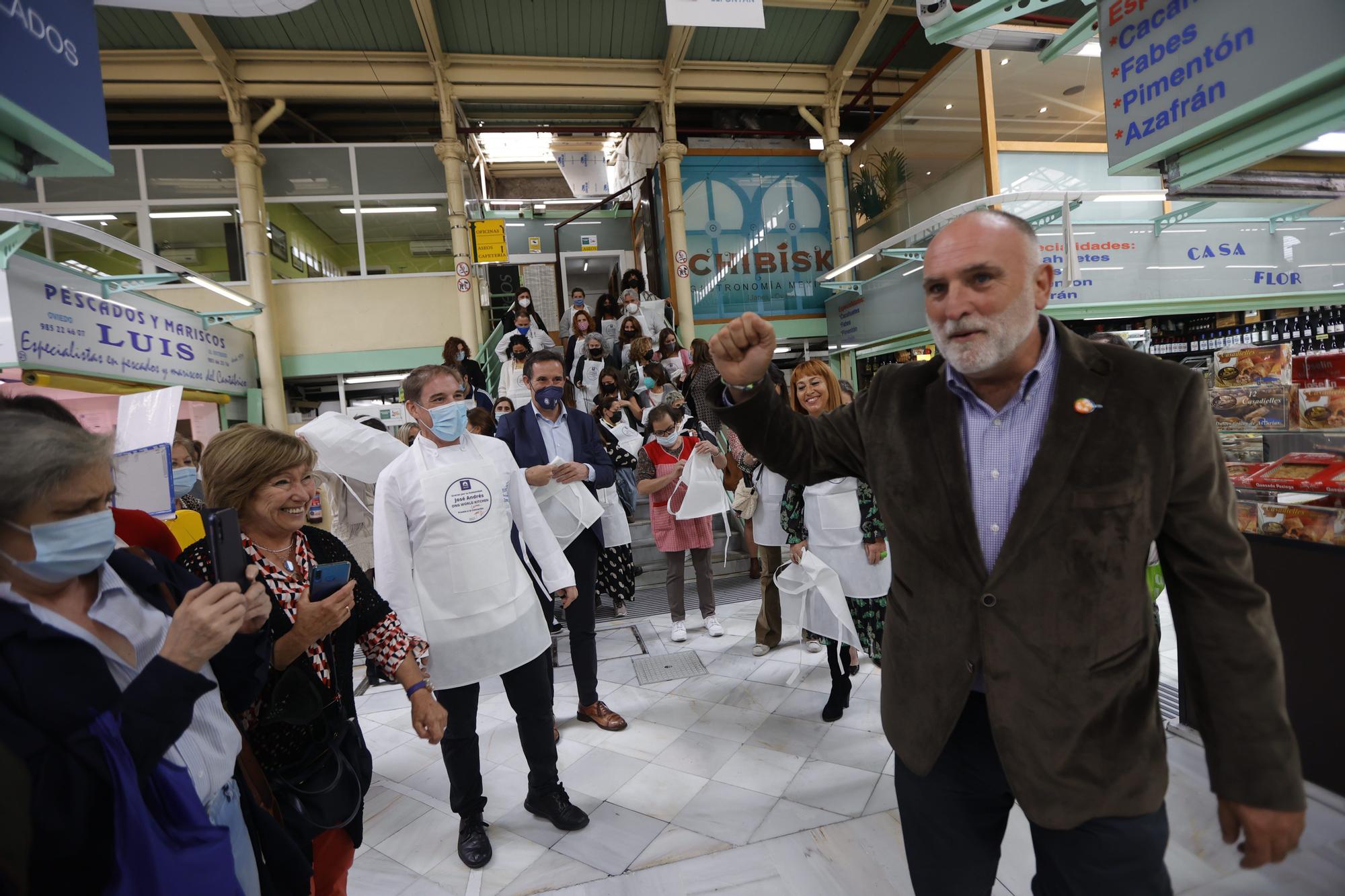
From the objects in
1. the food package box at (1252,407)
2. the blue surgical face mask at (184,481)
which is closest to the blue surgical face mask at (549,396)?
the food package box at (1252,407)

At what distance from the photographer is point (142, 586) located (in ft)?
4.07

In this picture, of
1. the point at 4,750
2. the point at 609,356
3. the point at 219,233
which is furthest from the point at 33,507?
the point at 219,233

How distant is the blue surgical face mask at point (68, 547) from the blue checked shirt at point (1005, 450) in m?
1.58

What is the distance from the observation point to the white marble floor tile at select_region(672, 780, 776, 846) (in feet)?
7.97

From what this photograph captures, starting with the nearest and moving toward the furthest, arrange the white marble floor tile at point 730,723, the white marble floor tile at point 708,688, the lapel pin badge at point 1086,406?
the lapel pin badge at point 1086,406, the white marble floor tile at point 730,723, the white marble floor tile at point 708,688

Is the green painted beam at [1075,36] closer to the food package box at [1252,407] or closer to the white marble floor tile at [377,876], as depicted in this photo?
the food package box at [1252,407]

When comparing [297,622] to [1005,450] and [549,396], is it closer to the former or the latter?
[1005,450]

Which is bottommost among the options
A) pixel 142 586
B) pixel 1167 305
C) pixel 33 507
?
pixel 142 586

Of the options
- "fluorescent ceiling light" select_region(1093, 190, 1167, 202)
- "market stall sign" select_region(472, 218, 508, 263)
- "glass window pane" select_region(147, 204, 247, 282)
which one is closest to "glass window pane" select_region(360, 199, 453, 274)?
"glass window pane" select_region(147, 204, 247, 282)

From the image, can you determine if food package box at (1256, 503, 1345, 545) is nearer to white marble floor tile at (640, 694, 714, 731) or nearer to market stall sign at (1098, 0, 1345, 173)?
market stall sign at (1098, 0, 1345, 173)

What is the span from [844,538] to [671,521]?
178 centimetres

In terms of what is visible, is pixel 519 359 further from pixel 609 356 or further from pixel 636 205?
pixel 636 205

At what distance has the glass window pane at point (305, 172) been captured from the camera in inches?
416

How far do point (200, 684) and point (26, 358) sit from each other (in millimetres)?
6049
